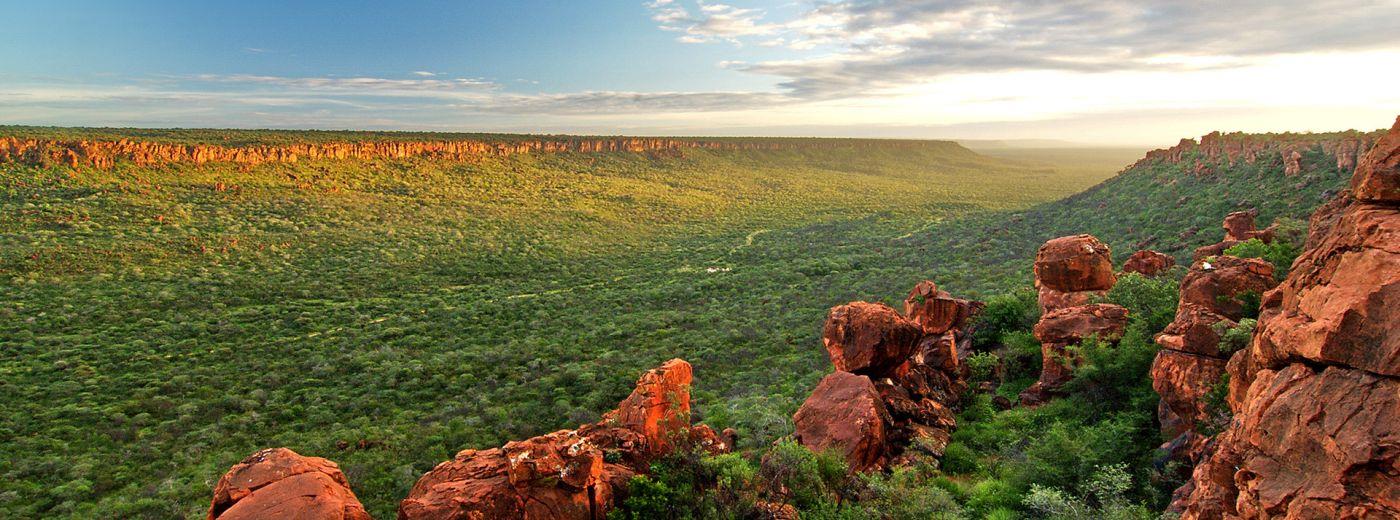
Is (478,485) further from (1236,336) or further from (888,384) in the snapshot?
(1236,336)

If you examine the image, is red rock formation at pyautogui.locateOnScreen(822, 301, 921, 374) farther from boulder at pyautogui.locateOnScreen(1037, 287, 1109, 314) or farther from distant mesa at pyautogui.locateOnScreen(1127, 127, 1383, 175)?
distant mesa at pyautogui.locateOnScreen(1127, 127, 1383, 175)

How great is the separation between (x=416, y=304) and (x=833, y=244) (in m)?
34.9

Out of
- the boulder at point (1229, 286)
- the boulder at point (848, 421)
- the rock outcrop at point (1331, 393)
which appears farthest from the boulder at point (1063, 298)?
the rock outcrop at point (1331, 393)

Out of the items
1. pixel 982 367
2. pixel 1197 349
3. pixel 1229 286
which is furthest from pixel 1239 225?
pixel 1197 349

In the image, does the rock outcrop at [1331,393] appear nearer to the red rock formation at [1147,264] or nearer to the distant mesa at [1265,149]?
the red rock formation at [1147,264]

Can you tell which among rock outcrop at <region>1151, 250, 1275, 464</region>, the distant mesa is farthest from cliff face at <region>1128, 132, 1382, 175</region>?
rock outcrop at <region>1151, 250, 1275, 464</region>

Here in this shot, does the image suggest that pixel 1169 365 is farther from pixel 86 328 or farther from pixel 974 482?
pixel 86 328

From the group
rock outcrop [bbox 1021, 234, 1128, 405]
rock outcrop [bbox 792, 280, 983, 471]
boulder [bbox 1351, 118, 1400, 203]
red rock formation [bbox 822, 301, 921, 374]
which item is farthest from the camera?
red rock formation [bbox 822, 301, 921, 374]

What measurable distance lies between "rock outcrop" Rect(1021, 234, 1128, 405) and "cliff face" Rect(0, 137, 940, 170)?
2883 inches

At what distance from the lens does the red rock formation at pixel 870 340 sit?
648 inches

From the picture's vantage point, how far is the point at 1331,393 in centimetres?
584

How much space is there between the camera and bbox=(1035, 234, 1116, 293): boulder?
19.6m

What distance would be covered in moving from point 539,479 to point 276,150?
243 feet

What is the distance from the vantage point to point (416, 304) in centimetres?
3384
